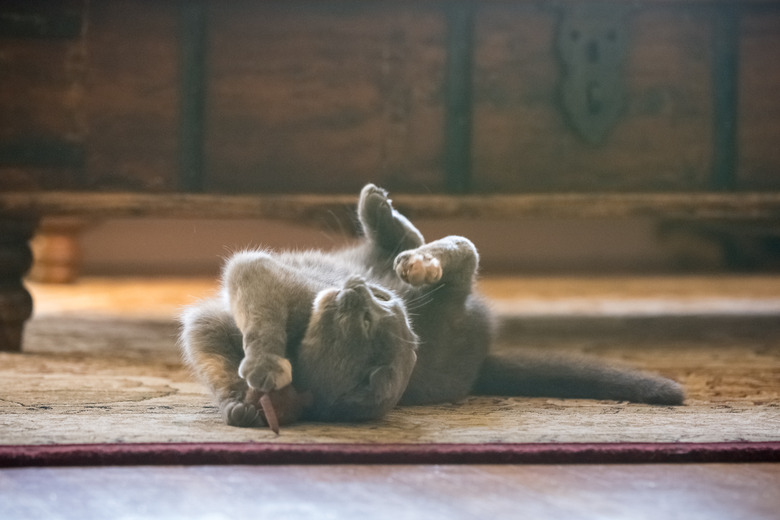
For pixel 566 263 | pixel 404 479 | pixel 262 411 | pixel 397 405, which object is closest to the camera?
pixel 404 479

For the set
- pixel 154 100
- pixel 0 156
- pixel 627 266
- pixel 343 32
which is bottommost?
pixel 627 266

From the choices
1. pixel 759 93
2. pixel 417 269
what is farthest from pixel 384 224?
pixel 759 93

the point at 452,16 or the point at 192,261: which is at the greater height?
the point at 452,16

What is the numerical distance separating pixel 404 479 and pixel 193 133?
1.59 metres

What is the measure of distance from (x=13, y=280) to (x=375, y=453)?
154 cm

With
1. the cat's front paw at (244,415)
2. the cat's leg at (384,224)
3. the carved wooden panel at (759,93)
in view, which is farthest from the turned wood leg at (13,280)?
the carved wooden panel at (759,93)

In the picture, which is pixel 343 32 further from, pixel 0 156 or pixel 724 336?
pixel 724 336

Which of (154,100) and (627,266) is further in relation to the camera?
(627,266)

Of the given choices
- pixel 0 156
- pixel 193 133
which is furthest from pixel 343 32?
pixel 0 156

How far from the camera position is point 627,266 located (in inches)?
219

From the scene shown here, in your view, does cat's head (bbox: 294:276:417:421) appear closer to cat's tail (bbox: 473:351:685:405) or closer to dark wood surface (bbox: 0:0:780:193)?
cat's tail (bbox: 473:351:685:405)

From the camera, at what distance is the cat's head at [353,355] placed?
1.43 meters

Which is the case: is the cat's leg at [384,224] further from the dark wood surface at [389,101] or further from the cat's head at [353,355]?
the dark wood surface at [389,101]

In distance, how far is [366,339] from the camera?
1.43m
